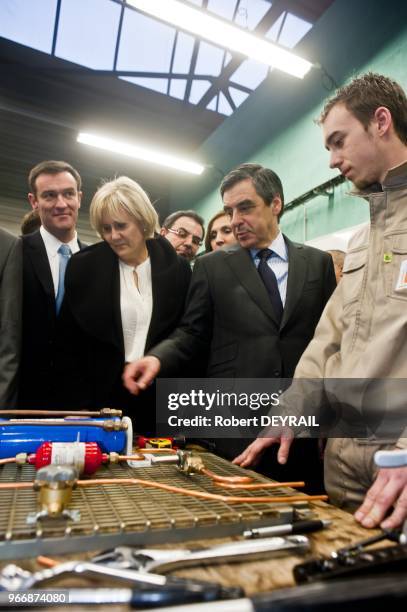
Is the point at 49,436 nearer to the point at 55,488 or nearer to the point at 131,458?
the point at 131,458

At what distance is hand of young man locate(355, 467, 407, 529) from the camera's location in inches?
26.7

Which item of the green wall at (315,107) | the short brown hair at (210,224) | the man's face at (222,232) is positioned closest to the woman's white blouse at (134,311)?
the man's face at (222,232)

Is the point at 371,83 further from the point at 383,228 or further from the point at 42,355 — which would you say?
the point at 42,355

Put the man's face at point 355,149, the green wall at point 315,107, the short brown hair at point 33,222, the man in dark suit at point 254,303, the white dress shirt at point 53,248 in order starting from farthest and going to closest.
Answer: the green wall at point 315,107 → the short brown hair at point 33,222 → the white dress shirt at point 53,248 → the man in dark suit at point 254,303 → the man's face at point 355,149

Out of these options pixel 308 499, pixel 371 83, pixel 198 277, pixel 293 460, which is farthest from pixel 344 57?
pixel 308 499

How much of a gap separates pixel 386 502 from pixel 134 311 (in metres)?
1.13

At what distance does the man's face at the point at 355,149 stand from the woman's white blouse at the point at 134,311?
875 mm

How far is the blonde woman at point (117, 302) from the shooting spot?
1574mm

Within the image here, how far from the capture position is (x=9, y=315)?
1713 mm

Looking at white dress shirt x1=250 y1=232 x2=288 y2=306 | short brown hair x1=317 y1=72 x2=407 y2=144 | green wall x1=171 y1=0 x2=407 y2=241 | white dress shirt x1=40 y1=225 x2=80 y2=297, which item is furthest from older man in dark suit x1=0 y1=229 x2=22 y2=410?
green wall x1=171 y1=0 x2=407 y2=241

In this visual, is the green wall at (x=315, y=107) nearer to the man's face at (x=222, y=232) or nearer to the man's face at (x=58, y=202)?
the man's face at (x=222, y=232)

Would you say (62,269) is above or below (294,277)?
above

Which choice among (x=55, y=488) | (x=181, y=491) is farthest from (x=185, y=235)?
(x=55, y=488)

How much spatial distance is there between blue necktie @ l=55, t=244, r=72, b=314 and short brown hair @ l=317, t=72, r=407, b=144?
1.44m
